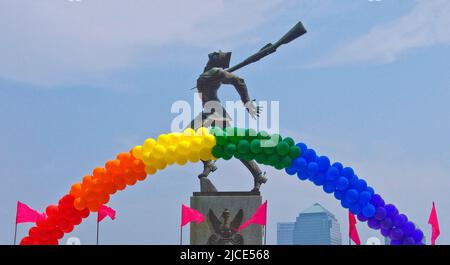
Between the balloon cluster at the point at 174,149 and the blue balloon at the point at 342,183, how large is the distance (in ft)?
9.21

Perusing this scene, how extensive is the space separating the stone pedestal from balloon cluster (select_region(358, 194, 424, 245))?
397 centimetres

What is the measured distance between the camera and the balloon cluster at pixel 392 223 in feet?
55.6

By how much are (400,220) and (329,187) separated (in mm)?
1829

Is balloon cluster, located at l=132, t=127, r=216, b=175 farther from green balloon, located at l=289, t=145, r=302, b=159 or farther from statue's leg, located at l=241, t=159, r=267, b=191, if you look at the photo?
statue's leg, located at l=241, t=159, r=267, b=191

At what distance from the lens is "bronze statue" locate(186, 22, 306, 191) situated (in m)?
20.6

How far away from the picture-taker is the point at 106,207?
63.1ft

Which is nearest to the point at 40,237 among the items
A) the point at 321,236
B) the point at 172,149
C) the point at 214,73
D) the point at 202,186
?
the point at 172,149

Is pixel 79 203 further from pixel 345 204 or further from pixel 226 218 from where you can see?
pixel 345 204

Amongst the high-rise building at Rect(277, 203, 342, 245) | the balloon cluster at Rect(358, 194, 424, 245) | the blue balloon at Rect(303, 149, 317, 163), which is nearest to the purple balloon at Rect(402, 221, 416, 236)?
the balloon cluster at Rect(358, 194, 424, 245)

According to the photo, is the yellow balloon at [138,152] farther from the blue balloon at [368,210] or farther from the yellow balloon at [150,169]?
the blue balloon at [368,210]

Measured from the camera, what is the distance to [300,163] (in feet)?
54.6

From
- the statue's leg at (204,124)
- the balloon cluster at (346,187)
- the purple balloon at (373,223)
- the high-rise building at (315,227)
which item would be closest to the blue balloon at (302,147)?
the balloon cluster at (346,187)
